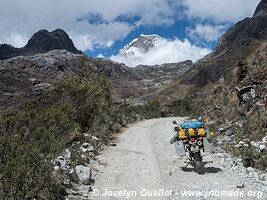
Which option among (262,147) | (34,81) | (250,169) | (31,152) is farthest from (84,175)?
(34,81)

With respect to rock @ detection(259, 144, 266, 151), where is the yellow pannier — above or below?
above

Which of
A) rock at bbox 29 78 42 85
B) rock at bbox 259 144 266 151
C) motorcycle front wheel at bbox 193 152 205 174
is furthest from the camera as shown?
rock at bbox 29 78 42 85

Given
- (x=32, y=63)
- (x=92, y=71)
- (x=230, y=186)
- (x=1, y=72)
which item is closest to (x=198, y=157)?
(x=230, y=186)

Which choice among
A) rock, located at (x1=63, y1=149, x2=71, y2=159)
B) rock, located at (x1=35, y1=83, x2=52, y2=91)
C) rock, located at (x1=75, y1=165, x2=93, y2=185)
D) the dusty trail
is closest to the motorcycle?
the dusty trail

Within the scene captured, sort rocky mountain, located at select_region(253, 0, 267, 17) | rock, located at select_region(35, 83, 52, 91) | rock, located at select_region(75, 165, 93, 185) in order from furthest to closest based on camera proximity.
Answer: rocky mountain, located at select_region(253, 0, 267, 17) < rock, located at select_region(35, 83, 52, 91) < rock, located at select_region(75, 165, 93, 185)

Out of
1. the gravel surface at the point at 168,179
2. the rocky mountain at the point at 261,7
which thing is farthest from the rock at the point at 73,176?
the rocky mountain at the point at 261,7

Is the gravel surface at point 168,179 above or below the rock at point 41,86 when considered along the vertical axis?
below

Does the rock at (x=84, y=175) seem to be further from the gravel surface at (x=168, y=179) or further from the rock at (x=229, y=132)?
the rock at (x=229, y=132)

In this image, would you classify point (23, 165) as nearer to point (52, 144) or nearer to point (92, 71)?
point (52, 144)

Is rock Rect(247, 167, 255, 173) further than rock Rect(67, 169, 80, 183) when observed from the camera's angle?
Yes

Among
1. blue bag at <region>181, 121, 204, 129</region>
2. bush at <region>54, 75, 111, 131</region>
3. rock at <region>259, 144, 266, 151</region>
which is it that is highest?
bush at <region>54, 75, 111, 131</region>

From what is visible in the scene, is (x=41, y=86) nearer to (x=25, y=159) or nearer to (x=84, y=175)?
(x=84, y=175)

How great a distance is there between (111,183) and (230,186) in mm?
3480

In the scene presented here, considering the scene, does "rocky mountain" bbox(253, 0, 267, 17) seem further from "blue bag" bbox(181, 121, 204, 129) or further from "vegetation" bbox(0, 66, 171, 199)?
"blue bag" bbox(181, 121, 204, 129)
